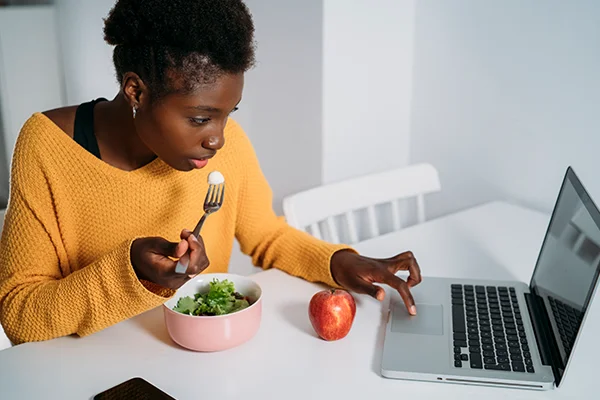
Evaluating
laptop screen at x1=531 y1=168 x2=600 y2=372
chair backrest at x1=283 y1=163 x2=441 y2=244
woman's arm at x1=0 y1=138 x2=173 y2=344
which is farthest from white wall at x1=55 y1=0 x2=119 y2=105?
laptop screen at x1=531 y1=168 x2=600 y2=372

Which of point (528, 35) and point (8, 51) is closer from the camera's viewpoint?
point (528, 35)

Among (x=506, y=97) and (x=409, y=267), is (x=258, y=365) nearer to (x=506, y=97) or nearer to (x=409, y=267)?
(x=409, y=267)

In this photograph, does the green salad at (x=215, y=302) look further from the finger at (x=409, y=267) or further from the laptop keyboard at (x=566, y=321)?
the laptop keyboard at (x=566, y=321)

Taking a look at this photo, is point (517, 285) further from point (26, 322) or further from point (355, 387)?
point (26, 322)

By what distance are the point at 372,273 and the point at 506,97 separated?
29.5 inches

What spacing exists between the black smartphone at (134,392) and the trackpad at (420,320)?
360mm

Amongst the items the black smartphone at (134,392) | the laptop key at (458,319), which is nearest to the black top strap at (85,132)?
the black smartphone at (134,392)

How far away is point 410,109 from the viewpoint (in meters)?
1.93

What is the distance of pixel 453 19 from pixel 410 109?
0.94 ft

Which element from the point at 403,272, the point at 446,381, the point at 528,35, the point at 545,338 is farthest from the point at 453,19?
the point at 446,381

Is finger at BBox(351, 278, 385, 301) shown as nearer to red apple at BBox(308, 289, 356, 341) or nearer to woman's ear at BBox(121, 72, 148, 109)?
red apple at BBox(308, 289, 356, 341)

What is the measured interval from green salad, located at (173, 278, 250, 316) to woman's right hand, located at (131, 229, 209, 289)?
77 millimetres

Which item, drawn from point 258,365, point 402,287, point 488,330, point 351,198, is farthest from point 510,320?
point 351,198

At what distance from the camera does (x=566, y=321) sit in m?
0.93
